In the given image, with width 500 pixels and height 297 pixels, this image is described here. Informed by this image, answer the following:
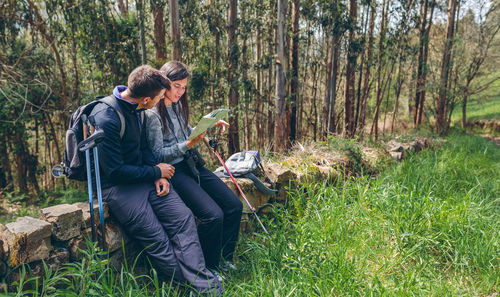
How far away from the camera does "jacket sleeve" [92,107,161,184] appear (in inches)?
84.9

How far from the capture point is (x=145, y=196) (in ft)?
7.52

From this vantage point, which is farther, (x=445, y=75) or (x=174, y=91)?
(x=445, y=75)

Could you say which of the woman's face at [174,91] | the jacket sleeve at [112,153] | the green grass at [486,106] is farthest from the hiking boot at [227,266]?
the green grass at [486,106]

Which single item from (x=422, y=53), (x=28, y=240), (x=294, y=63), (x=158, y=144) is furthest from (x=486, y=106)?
(x=28, y=240)

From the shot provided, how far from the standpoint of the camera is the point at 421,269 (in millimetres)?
2545

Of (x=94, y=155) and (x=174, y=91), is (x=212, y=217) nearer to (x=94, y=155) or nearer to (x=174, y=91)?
(x=94, y=155)

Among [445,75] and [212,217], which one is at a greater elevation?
[445,75]

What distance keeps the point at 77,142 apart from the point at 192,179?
92 cm

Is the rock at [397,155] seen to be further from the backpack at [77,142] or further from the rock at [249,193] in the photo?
the backpack at [77,142]

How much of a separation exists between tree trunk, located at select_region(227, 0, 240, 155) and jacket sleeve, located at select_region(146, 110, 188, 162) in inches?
247

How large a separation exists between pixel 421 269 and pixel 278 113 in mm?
5145

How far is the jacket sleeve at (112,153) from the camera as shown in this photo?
2.16 m

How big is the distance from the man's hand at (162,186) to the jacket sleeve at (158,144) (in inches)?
10.1

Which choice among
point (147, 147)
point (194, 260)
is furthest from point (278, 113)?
point (194, 260)
